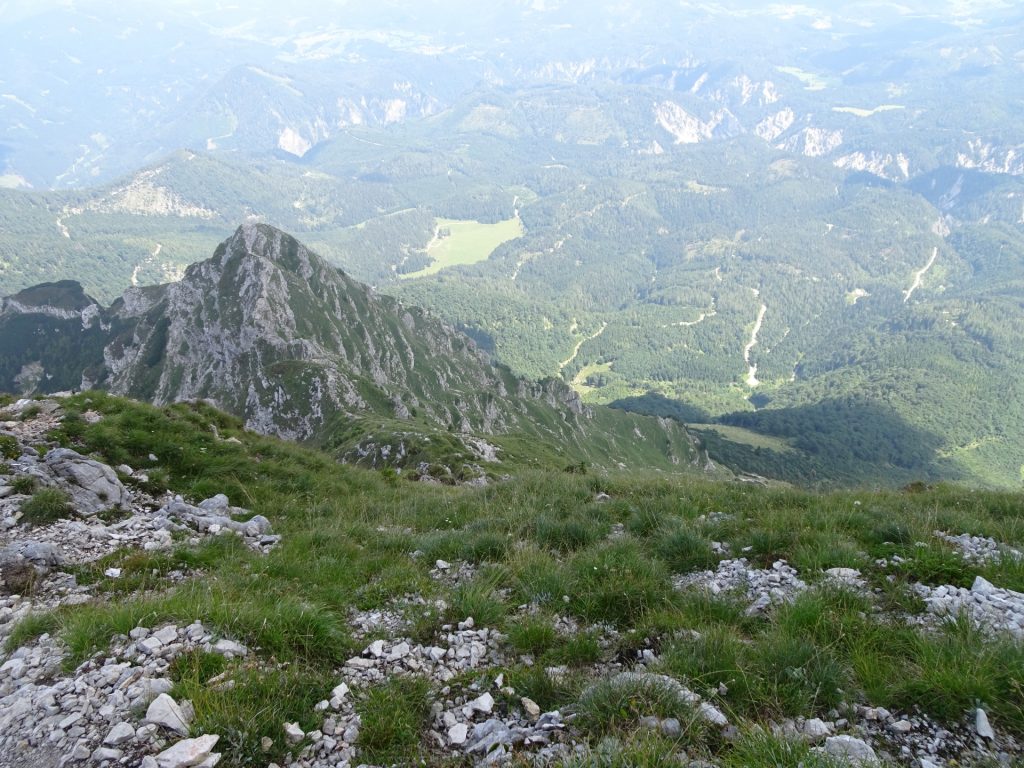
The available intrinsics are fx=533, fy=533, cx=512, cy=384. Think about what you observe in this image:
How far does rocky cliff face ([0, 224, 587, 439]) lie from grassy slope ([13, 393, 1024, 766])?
6967 cm

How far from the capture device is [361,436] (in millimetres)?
62469

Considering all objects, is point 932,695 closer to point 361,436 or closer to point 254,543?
point 254,543

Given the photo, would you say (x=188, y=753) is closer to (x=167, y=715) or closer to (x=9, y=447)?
(x=167, y=715)

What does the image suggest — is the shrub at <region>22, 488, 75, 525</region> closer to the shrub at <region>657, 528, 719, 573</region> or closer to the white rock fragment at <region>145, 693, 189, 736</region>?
the white rock fragment at <region>145, 693, 189, 736</region>

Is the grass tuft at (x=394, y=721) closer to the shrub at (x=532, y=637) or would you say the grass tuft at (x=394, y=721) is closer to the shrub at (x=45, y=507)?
the shrub at (x=532, y=637)

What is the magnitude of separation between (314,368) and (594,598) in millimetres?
89838

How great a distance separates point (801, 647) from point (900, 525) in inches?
258

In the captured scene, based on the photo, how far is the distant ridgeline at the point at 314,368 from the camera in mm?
81750

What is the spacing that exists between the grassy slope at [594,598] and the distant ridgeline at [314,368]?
30465 millimetres

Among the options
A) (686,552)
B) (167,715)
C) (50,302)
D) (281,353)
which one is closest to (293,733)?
(167,715)

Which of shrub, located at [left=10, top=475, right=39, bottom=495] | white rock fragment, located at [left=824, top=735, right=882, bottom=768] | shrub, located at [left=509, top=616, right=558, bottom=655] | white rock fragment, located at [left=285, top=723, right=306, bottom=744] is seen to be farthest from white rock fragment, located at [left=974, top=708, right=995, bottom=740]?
shrub, located at [left=10, top=475, right=39, bottom=495]

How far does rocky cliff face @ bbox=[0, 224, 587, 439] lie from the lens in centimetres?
9262

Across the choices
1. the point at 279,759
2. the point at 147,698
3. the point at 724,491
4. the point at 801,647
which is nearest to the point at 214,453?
the point at 147,698

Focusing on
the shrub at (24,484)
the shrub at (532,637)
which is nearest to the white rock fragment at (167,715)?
the shrub at (532,637)
